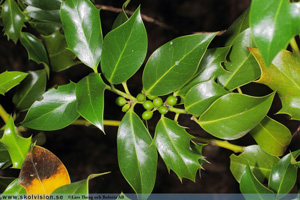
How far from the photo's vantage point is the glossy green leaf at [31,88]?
0.91 metres

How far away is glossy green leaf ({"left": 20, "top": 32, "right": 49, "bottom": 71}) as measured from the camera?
893mm

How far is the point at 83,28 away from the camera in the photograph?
2.13ft

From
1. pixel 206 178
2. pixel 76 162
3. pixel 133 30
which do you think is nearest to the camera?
pixel 133 30

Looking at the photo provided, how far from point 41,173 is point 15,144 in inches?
3.7

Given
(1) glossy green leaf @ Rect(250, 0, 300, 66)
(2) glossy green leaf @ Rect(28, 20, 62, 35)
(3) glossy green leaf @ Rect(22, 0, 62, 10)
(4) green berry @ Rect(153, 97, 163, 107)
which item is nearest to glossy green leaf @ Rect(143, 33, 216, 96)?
(4) green berry @ Rect(153, 97, 163, 107)

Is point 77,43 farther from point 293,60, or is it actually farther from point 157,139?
point 293,60

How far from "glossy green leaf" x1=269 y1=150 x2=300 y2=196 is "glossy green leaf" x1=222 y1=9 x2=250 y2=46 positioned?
31 centimetres

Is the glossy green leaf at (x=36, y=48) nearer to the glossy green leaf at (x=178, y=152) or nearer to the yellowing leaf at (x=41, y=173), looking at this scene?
the yellowing leaf at (x=41, y=173)

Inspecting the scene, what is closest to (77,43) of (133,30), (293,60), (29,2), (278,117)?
(133,30)

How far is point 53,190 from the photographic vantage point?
0.63m

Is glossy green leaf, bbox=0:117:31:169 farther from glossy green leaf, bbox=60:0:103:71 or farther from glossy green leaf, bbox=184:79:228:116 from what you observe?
glossy green leaf, bbox=184:79:228:116

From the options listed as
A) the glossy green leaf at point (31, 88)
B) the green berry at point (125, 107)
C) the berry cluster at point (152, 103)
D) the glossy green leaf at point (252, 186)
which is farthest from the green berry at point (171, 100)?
the glossy green leaf at point (31, 88)

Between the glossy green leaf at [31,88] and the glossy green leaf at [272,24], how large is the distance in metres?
0.70

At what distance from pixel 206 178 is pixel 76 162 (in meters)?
0.66
